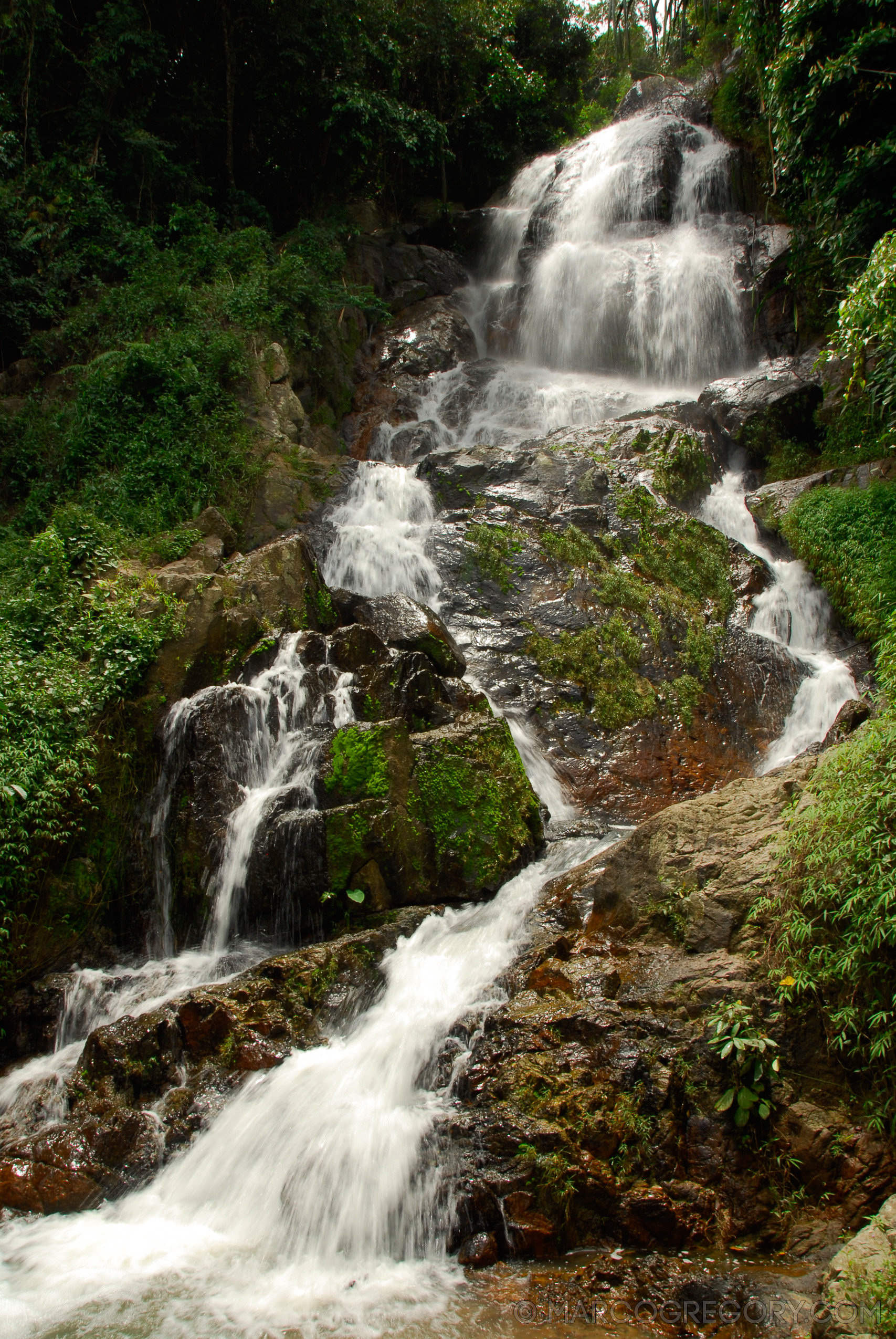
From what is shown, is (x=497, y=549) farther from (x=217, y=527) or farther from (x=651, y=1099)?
(x=651, y=1099)

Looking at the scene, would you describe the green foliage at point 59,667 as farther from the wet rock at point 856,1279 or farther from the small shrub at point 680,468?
the small shrub at point 680,468

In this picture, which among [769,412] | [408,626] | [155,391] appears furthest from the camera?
[769,412]

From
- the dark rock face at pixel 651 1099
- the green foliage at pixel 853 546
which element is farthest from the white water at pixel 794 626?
the dark rock face at pixel 651 1099

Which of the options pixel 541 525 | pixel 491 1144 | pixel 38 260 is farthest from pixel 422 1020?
pixel 38 260

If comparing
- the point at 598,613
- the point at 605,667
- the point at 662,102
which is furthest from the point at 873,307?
the point at 662,102

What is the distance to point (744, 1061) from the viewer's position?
4.07 meters

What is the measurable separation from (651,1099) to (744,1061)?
0.53m

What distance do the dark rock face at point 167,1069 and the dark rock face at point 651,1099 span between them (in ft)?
4.52

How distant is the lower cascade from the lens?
13.0 feet

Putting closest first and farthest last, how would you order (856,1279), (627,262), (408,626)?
(856,1279), (408,626), (627,262)

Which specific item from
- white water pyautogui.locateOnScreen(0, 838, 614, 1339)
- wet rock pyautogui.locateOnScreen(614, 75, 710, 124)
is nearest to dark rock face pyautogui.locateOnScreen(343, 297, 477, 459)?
wet rock pyautogui.locateOnScreen(614, 75, 710, 124)

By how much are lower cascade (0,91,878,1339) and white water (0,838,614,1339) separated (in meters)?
0.02

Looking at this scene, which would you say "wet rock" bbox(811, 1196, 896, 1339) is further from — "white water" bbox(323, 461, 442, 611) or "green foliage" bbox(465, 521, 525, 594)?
"green foliage" bbox(465, 521, 525, 594)

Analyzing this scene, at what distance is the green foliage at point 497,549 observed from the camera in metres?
11.3
